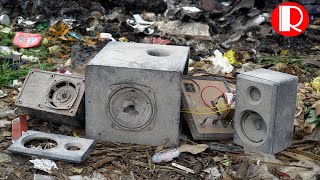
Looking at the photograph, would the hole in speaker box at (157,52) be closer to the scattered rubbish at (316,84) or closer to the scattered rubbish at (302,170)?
the scattered rubbish at (302,170)

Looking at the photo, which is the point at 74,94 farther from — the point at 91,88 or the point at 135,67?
the point at 135,67

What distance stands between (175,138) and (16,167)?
5.42 feet

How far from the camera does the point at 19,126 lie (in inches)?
227

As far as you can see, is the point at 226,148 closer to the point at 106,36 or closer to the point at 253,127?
the point at 253,127

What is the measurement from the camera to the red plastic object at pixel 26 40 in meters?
8.79

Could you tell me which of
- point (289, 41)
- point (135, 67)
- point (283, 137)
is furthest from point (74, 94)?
point (289, 41)

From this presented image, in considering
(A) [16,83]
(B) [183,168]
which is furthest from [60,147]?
(A) [16,83]

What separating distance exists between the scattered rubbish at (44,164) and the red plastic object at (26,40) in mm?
4104

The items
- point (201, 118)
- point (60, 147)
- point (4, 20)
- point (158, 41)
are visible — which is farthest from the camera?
point (4, 20)

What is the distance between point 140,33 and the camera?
31.4 ft

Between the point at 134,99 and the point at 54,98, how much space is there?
998mm

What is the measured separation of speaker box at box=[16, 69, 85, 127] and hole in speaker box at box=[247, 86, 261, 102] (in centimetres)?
182

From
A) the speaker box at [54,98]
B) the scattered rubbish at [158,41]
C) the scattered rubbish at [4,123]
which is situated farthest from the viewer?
the scattered rubbish at [158,41]

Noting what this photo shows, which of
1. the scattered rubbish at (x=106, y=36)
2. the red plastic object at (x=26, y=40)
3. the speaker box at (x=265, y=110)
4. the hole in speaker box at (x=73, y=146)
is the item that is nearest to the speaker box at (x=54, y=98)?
the hole in speaker box at (x=73, y=146)
